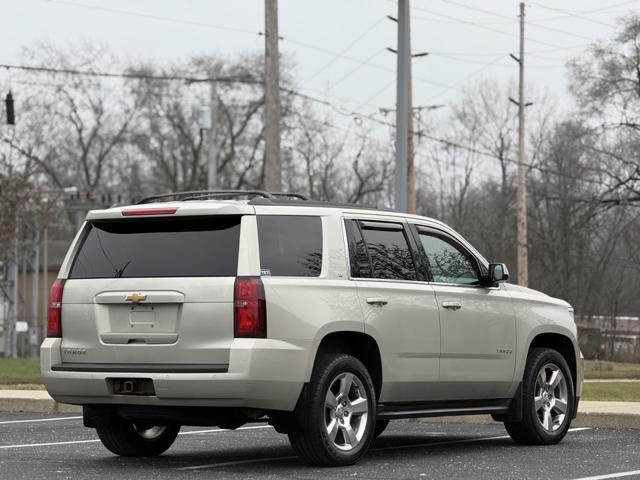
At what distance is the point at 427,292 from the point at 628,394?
8.93 meters

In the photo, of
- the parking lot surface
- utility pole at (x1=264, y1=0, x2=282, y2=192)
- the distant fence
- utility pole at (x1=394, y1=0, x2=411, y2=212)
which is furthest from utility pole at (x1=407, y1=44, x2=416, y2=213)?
the parking lot surface

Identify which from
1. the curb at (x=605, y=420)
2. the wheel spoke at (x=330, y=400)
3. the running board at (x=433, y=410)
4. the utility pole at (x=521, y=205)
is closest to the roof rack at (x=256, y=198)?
the wheel spoke at (x=330, y=400)

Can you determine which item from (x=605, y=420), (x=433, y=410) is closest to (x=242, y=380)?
(x=433, y=410)

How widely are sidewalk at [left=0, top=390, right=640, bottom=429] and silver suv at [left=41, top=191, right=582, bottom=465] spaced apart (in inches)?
125

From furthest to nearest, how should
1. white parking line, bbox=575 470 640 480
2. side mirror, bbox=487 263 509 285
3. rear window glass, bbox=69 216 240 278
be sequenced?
side mirror, bbox=487 263 509 285, rear window glass, bbox=69 216 240 278, white parking line, bbox=575 470 640 480

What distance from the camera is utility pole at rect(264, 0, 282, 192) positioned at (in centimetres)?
2495

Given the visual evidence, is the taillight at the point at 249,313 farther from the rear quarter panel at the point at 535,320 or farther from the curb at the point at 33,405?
the curb at the point at 33,405

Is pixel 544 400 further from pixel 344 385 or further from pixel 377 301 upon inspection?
pixel 344 385

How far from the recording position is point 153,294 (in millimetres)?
9789

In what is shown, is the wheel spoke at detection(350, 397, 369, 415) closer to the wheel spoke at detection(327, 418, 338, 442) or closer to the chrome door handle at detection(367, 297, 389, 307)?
the wheel spoke at detection(327, 418, 338, 442)

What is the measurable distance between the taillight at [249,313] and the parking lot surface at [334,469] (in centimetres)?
98

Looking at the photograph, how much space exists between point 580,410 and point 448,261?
3.70 metres

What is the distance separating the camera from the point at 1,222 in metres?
47.4

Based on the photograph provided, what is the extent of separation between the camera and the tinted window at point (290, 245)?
986 cm
